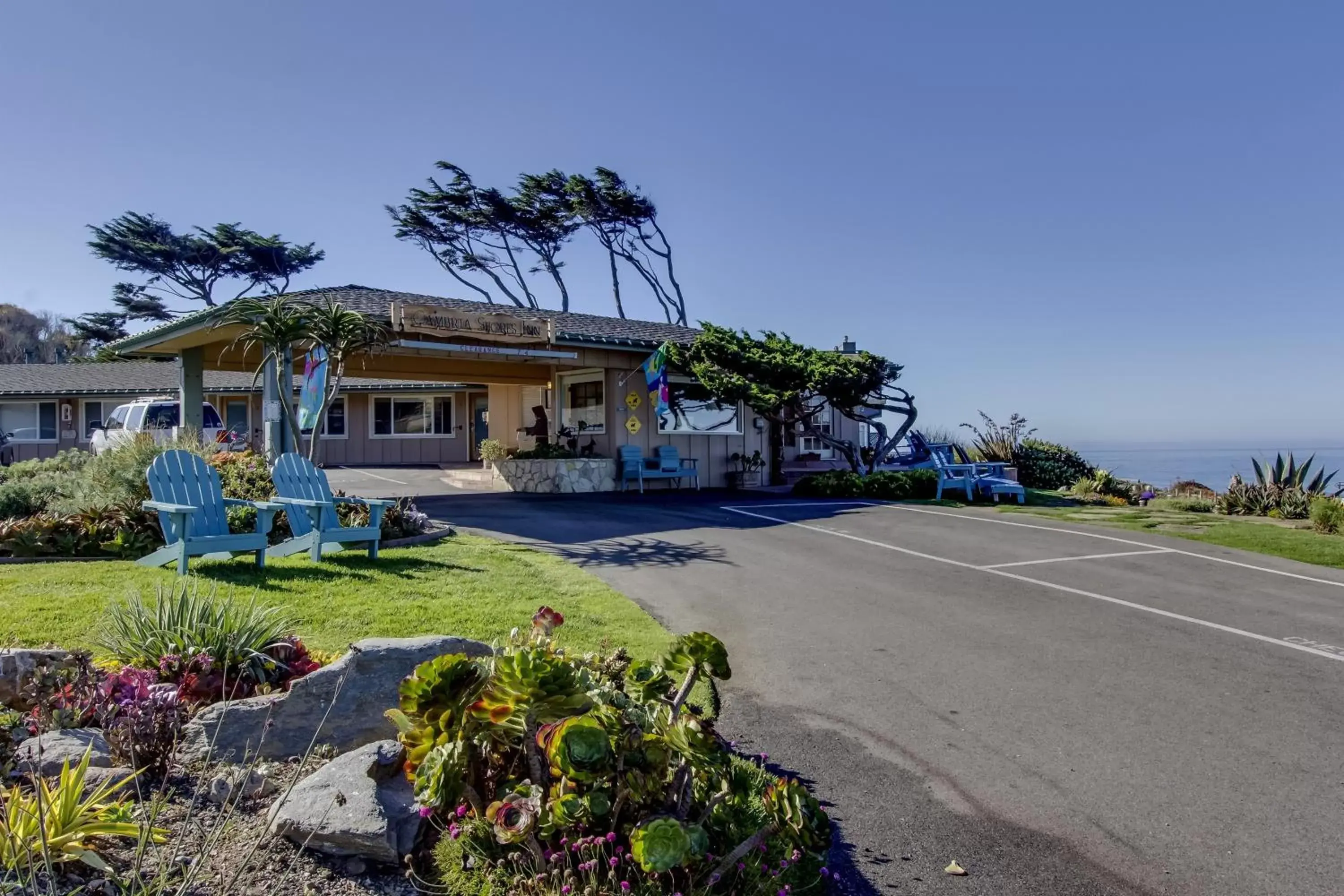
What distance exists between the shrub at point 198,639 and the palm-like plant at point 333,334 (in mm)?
6723

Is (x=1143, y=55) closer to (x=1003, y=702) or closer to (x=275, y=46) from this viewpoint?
(x=1003, y=702)

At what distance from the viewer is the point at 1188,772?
3.74m

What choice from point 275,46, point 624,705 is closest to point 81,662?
point 624,705

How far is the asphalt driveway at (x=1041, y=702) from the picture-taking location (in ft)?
10.0

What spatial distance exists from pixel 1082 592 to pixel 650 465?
11.1 metres

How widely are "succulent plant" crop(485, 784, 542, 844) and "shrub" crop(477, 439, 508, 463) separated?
1561cm

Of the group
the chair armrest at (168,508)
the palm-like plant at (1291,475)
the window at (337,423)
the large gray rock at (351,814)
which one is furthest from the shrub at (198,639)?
the window at (337,423)

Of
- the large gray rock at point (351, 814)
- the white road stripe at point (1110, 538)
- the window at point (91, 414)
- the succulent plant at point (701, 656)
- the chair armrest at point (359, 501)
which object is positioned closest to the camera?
the large gray rock at point (351, 814)

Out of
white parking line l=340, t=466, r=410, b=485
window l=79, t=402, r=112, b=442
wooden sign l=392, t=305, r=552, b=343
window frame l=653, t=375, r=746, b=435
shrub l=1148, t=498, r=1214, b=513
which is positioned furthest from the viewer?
window l=79, t=402, r=112, b=442

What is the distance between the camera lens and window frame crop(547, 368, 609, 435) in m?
18.2

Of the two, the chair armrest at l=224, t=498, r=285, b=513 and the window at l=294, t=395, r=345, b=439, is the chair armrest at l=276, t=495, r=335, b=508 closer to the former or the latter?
the chair armrest at l=224, t=498, r=285, b=513

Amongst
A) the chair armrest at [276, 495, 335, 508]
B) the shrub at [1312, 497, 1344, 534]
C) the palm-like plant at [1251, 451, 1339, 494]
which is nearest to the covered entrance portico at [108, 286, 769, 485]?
the chair armrest at [276, 495, 335, 508]

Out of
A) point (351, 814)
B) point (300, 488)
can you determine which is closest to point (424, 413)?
point (300, 488)

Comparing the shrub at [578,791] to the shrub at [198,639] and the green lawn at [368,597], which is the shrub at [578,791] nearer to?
the shrub at [198,639]
